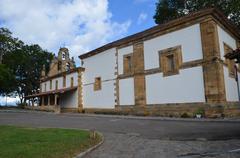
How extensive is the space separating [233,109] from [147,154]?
49.7 feet

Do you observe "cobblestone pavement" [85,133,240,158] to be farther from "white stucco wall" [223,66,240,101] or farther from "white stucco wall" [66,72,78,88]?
"white stucco wall" [66,72,78,88]

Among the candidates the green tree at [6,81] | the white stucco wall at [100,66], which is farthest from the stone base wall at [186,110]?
the green tree at [6,81]

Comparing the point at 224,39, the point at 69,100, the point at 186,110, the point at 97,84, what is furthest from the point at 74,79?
the point at 224,39

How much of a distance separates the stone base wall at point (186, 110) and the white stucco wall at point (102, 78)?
3.18m

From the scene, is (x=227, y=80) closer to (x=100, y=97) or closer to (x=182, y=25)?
(x=182, y=25)

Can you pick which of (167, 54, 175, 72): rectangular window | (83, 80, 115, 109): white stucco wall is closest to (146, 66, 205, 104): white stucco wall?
(167, 54, 175, 72): rectangular window

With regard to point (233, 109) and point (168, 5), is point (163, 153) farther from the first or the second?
point (168, 5)

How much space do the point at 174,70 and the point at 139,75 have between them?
3.87 meters

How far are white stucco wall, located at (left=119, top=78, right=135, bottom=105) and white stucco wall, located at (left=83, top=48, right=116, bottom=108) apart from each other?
123cm

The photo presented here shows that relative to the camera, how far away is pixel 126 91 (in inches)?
1027

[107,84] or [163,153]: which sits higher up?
[107,84]

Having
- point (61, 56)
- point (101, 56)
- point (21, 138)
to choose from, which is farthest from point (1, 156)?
point (61, 56)

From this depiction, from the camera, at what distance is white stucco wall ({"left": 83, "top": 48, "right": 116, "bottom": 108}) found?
1115 inches

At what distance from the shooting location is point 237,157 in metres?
6.37
